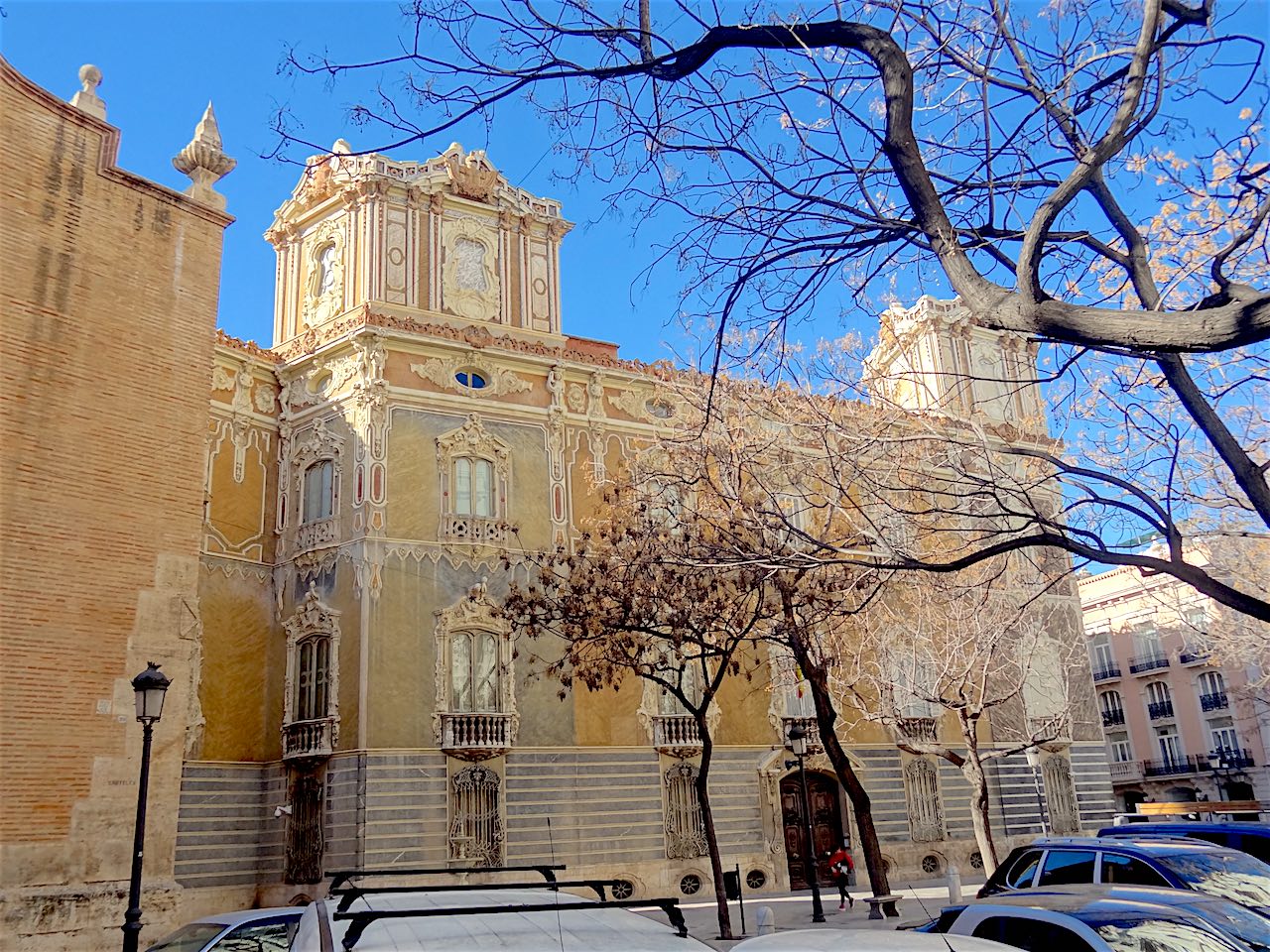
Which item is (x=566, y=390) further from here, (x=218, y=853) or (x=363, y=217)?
(x=218, y=853)

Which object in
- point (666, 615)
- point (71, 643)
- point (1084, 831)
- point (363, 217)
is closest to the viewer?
point (71, 643)

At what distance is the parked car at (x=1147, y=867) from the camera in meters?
9.16

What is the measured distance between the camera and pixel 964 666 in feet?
74.8

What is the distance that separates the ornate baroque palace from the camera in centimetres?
2353

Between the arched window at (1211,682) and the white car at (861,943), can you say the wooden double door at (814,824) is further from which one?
the arched window at (1211,682)

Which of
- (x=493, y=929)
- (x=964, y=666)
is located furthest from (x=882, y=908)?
(x=493, y=929)

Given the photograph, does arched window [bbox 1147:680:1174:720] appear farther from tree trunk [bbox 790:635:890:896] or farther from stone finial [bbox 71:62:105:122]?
stone finial [bbox 71:62:105:122]

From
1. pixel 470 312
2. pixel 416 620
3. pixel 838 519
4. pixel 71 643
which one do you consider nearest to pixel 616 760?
pixel 416 620

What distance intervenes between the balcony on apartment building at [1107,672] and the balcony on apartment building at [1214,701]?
4471mm

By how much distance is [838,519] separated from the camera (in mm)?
22266

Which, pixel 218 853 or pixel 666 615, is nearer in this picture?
pixel 666 615

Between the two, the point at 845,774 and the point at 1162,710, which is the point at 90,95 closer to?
the point at 845,774

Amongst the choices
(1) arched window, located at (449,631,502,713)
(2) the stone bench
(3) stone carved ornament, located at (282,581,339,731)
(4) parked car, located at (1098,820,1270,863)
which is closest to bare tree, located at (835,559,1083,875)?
(2) the stone bench

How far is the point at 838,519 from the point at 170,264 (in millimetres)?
12887
